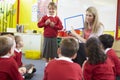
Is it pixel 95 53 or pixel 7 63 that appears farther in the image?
pixel 95 53

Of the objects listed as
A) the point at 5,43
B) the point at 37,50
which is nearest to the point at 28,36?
the point at 37,50

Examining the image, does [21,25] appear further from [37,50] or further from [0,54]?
[0,54]

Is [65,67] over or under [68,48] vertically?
under

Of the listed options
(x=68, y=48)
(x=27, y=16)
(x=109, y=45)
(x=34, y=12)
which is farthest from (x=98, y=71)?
(x=27, y=16)

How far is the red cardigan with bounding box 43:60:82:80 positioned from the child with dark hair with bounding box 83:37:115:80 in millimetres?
301

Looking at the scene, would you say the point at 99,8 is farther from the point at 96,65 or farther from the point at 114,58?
the point at 96,65

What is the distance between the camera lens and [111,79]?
218 centimetres

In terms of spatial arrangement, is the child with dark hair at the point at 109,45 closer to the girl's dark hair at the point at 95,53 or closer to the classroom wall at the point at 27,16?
the girl's dark hair at the point at 95,53

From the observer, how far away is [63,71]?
183 centimetres

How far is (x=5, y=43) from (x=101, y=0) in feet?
11.9

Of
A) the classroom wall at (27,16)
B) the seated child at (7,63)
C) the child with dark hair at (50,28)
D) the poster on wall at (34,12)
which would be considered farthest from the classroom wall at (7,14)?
the seated child at (7,63)

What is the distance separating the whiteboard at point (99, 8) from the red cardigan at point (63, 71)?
3520mm

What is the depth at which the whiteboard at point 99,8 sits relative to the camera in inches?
206

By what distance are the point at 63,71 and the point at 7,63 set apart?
1.68ft
